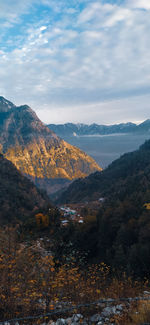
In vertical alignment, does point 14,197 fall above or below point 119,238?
below

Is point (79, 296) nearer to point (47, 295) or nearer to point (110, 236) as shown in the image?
point (47, 295)

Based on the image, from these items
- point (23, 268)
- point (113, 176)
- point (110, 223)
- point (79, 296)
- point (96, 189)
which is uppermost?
point (23, 268)

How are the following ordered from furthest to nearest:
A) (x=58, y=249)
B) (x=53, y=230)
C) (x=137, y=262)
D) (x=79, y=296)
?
(x=53, y=230)
(x=58, y=249)
(x=137, y=262)
(x=79, y=296)

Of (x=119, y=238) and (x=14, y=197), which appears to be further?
(x=14, y=197)

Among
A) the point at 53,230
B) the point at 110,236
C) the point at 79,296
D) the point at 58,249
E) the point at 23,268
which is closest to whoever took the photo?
the point at 79,296

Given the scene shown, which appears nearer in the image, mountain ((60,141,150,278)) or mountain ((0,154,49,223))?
mountain ((60,141,150,278))

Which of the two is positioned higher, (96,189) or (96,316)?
(96,316)

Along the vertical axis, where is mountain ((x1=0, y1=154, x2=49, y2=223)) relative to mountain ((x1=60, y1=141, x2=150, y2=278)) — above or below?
below

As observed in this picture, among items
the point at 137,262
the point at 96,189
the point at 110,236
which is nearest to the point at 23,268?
the point at 137,262
